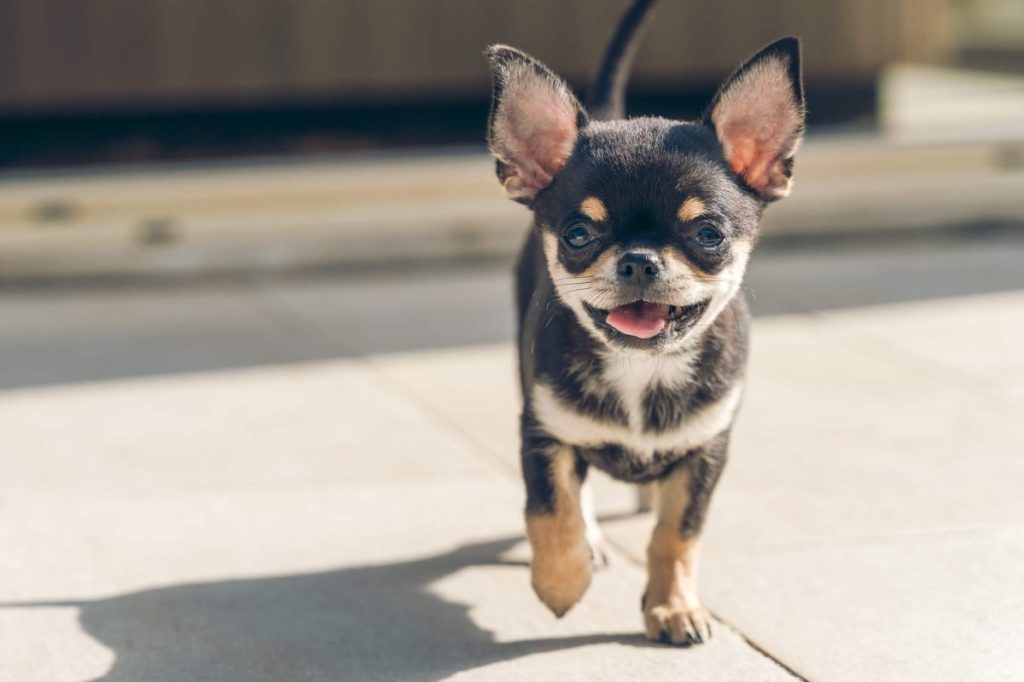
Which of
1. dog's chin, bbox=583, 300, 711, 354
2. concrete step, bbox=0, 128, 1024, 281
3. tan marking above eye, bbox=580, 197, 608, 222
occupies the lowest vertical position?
concrete step, bbox=0, 128, 1024, 281

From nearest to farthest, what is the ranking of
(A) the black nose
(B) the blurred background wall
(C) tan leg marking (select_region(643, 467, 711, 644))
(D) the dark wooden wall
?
(A) the black nose
(C) tan leg marking (select_region(643, 467, 711, 644))
(B) the blurred background wall
(D) the dark wooden wall

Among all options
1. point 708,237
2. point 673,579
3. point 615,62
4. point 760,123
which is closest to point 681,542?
point 673,579

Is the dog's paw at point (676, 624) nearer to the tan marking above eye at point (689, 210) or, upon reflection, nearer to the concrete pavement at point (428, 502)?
the concrete pavement at point (428, 502)

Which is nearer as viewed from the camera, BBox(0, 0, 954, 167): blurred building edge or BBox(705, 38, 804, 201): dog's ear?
BBox(705, 38, 804, 201): dog's ear

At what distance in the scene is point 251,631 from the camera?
11.6 feet

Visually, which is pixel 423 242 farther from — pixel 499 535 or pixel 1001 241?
pixel 499 535

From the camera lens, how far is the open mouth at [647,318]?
10.7ft

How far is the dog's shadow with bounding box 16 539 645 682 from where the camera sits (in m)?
3.33

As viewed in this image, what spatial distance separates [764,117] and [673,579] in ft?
3.51

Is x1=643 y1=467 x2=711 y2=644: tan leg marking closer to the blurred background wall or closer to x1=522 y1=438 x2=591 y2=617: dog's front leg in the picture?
x1=522 y1=438 x2=591 y2=617: dog's front leg

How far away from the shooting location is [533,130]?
3498mm

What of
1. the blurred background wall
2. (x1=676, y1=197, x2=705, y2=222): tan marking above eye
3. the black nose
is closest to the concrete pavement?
the blurred background wall

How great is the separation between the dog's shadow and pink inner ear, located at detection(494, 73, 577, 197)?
3.39 feet

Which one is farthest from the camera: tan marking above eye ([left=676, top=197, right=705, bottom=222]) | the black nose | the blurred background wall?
the blurred background wall
